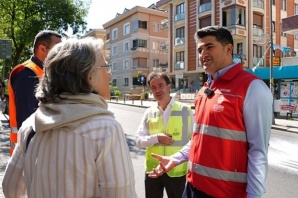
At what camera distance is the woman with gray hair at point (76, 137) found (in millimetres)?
1512

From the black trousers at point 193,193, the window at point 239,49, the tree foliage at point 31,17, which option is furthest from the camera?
the window at point 239,49

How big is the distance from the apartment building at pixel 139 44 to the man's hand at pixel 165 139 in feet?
155

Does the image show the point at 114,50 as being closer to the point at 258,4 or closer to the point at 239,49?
the point at 239,49

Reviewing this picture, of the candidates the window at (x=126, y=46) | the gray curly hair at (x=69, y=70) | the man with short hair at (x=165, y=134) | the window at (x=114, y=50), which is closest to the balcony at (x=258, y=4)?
the window at (x=126, y=46)

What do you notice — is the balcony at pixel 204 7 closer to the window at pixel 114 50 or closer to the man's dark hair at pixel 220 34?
the window at pixel 114 50

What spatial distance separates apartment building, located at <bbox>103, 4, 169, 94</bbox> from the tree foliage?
32650mm

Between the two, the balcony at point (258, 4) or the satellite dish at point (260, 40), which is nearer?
the balcony at point (258, 4)

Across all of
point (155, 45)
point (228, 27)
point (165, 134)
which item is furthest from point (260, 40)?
point (165, 134)

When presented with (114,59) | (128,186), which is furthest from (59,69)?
(114,59)

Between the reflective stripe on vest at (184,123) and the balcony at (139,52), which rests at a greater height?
the balcony at (139,52)

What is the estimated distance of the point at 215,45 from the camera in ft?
8.30

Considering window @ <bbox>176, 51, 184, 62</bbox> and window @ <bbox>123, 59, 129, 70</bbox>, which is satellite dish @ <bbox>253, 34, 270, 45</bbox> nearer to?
window @ <bbox>176, 51, 184, 62</bbox>

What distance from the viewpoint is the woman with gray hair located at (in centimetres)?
151

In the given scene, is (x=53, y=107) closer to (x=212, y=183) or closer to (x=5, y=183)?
(x=5, y=183)
